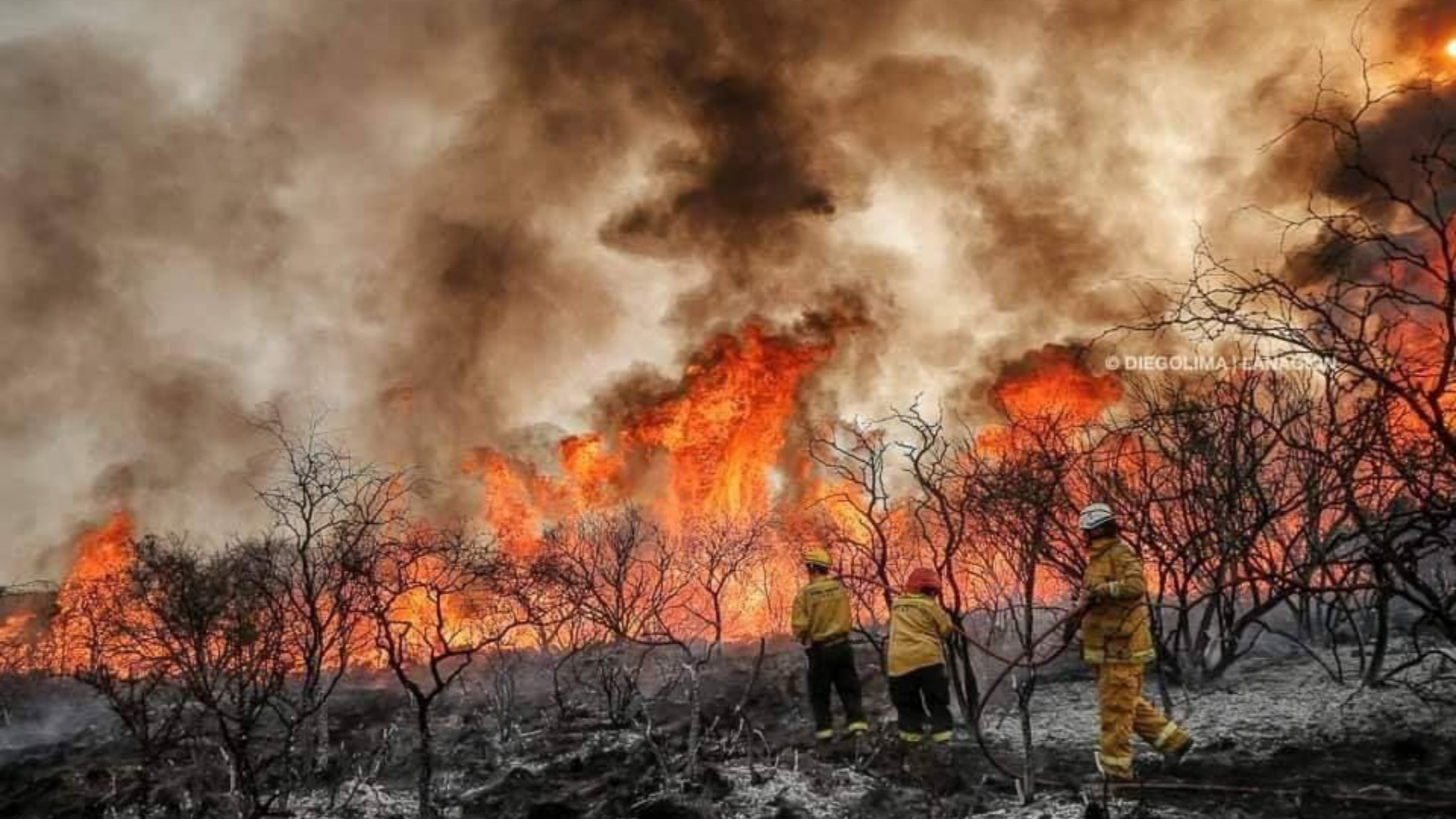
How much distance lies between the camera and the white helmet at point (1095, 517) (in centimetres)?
669

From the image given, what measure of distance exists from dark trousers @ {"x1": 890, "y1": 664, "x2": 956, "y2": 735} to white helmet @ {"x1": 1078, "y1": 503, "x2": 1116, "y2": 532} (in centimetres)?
265

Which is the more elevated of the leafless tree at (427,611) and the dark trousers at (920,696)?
the leafless tree at (427,611)

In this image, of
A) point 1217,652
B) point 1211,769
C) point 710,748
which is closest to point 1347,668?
point 1217,652

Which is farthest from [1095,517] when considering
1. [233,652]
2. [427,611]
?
[427,611]

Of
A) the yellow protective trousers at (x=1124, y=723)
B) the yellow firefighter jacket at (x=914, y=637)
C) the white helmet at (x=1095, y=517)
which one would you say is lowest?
the yellow protective trousers at (x=1124, y=723)

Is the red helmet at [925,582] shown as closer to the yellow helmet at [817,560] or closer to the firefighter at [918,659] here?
the firefighter at [918,659]

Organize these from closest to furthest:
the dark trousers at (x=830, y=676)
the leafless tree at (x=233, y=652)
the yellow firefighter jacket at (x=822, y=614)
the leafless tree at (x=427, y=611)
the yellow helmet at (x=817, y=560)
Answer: the leafless tree at (x=233, y=652) → the leafless tree at (x=427, y=611) → the dark trousers at (x=830, y=676) → the yellow firefighter jacket at (x=822, y=614) → the yellow helmet at (x=817, y=560)

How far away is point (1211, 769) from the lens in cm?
741

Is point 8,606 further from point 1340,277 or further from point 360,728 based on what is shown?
point 1340,277

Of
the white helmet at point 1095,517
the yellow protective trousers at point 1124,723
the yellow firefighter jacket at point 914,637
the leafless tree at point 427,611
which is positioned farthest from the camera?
the yellow firefighter jacket at point 914,637

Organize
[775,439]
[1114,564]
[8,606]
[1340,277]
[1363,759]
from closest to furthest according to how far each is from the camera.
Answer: [1340,277]
[1114,564]
[1363,759]
[8,606]
[775,439]

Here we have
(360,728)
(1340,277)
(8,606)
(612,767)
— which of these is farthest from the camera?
(8,606)

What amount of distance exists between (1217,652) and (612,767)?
8.36 metres

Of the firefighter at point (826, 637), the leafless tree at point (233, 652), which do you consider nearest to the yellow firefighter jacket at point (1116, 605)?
the firefighter at point (826, 637)
